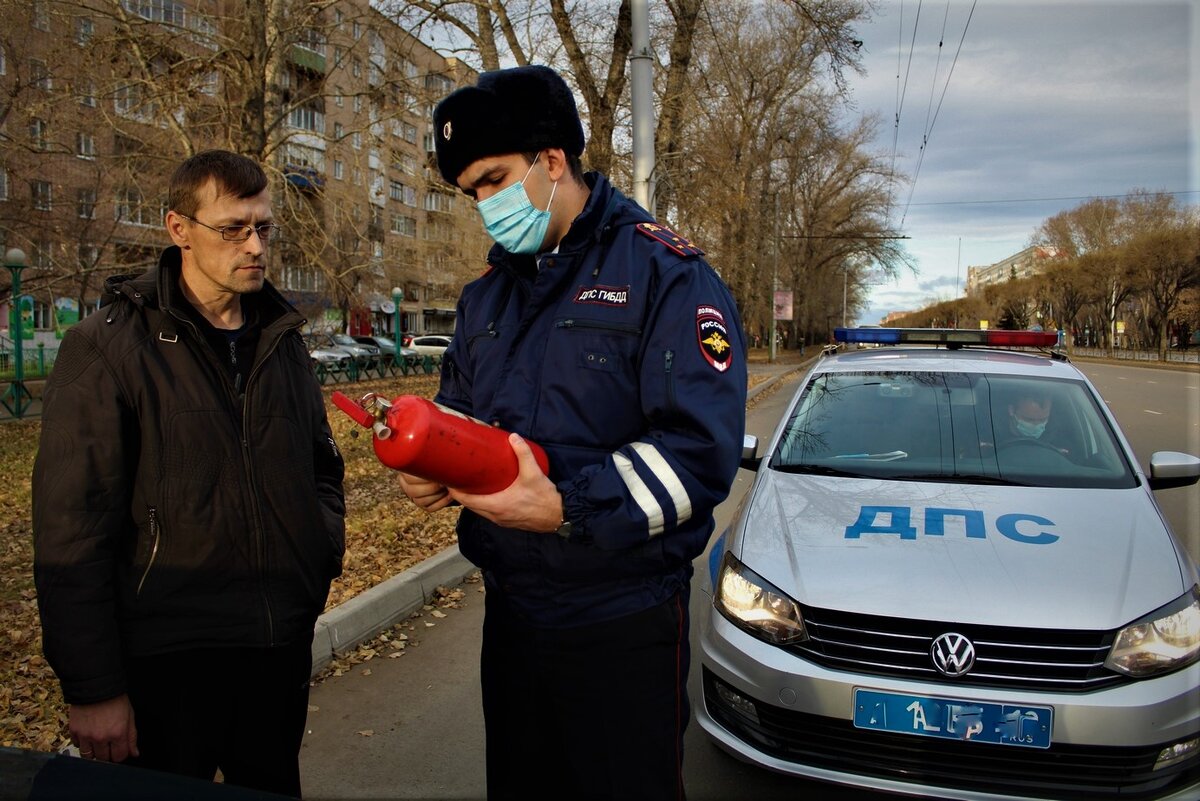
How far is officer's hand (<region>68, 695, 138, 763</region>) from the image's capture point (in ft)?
5.88

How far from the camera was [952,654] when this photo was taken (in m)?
2.45

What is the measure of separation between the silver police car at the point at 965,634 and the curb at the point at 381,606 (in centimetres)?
179

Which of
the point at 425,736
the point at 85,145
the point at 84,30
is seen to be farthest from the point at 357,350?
the point at 425,736

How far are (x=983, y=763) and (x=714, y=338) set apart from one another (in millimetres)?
1787

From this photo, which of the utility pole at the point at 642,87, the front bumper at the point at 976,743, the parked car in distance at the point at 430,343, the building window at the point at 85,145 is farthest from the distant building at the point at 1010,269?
the front bumper at the point at 976,743

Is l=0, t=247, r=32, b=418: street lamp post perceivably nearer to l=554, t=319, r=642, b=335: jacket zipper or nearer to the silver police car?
the silver police car

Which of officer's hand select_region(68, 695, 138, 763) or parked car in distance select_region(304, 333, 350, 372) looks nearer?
officer's hand select_region(68, 695, 138, 763)

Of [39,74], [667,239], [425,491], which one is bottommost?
[425,491]

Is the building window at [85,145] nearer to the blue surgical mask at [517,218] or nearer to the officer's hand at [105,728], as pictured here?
the officer's hand at [105,728]

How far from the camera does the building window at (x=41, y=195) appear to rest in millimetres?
17822

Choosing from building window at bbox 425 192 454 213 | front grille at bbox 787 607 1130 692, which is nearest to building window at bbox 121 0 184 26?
building window at bbox 425 192 454 213

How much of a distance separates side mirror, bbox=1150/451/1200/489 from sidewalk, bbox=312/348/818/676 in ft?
12.6

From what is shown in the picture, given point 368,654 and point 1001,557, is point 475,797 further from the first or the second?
point 1001,557

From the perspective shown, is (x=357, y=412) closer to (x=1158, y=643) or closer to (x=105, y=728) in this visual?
(x=105, y=728)
